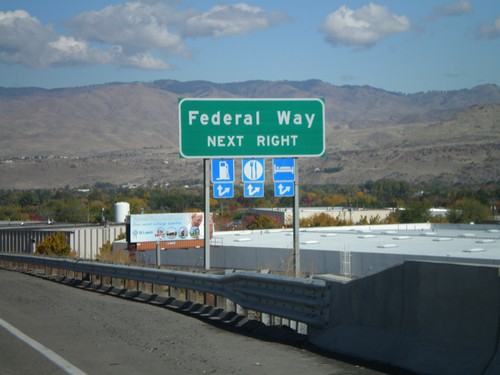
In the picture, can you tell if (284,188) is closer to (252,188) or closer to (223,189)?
(252,188)

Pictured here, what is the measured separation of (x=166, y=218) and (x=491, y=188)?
208ft

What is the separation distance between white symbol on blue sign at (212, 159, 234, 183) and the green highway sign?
5.88ft

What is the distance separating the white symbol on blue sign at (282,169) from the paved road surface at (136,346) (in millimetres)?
6180

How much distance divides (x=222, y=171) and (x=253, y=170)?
2.91 ft

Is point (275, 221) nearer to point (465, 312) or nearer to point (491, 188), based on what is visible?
point (491, 188)

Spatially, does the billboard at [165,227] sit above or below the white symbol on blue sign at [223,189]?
below

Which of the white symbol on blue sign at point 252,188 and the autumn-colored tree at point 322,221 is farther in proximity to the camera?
the autumn-colored tree at point 322,221

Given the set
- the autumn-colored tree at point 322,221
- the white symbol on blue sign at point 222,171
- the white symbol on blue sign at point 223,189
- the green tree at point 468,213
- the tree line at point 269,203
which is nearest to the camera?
the white symbol on blue sign at point 222,171

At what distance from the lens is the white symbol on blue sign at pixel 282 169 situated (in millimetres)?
22547

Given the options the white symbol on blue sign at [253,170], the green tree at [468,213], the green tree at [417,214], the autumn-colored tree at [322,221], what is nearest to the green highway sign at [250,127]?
the white symbol on blue sign at [253,170]

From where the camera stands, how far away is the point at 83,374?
1031cm

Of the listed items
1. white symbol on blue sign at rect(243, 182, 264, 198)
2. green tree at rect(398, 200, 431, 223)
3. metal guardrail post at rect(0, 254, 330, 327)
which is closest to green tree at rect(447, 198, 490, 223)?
green tree at rect(398, 200, 431, 223)

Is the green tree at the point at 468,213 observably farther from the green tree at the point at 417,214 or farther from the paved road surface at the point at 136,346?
the paved road surface at the point at 136,346

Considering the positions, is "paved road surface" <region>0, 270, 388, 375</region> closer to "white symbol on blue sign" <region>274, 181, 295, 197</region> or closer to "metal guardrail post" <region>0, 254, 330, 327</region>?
"metal guardrail post" <region>0, 254, 330, 327</region>
